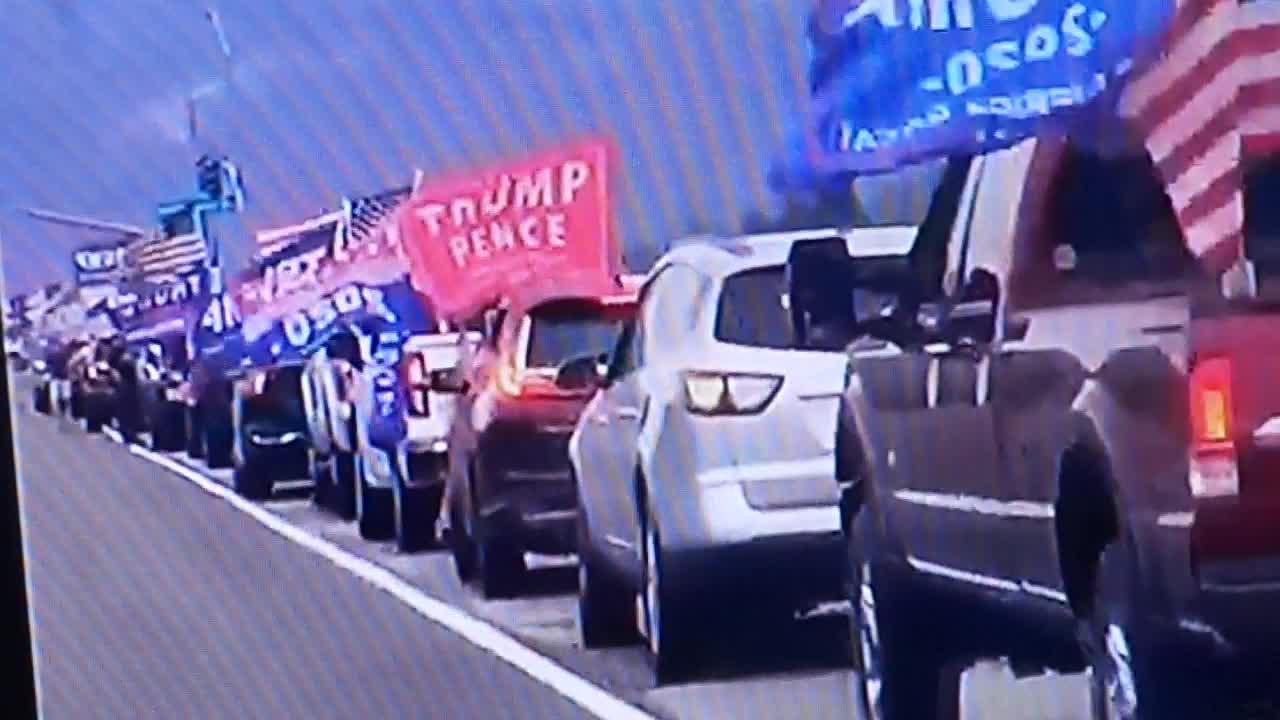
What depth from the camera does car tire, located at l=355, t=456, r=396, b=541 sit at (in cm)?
288

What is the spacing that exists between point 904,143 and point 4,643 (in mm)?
1484

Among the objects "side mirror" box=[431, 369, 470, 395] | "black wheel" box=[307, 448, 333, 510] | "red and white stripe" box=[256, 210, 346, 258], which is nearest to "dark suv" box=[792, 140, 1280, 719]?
"side mirror" box=[431, 369, 470, 395]

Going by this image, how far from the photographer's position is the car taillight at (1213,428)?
2.20 metres

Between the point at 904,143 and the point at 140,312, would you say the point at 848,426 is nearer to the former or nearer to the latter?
the point at 904,143

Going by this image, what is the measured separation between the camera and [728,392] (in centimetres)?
251

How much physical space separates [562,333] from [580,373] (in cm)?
5

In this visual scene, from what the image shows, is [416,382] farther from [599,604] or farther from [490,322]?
[599,604]

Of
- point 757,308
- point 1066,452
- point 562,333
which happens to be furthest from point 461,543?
point 1066,452

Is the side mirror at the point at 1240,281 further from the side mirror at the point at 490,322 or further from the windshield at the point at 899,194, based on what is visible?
the side mirror at the point at 490,322

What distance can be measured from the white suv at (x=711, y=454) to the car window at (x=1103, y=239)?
0.14m

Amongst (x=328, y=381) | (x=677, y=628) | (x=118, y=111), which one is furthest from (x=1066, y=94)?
(x=118, y=111)

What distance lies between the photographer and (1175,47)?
2.28m

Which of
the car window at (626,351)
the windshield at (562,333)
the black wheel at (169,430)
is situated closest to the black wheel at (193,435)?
the black wheel at (169,430)

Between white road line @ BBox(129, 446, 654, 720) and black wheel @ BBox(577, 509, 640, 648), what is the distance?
55mm
